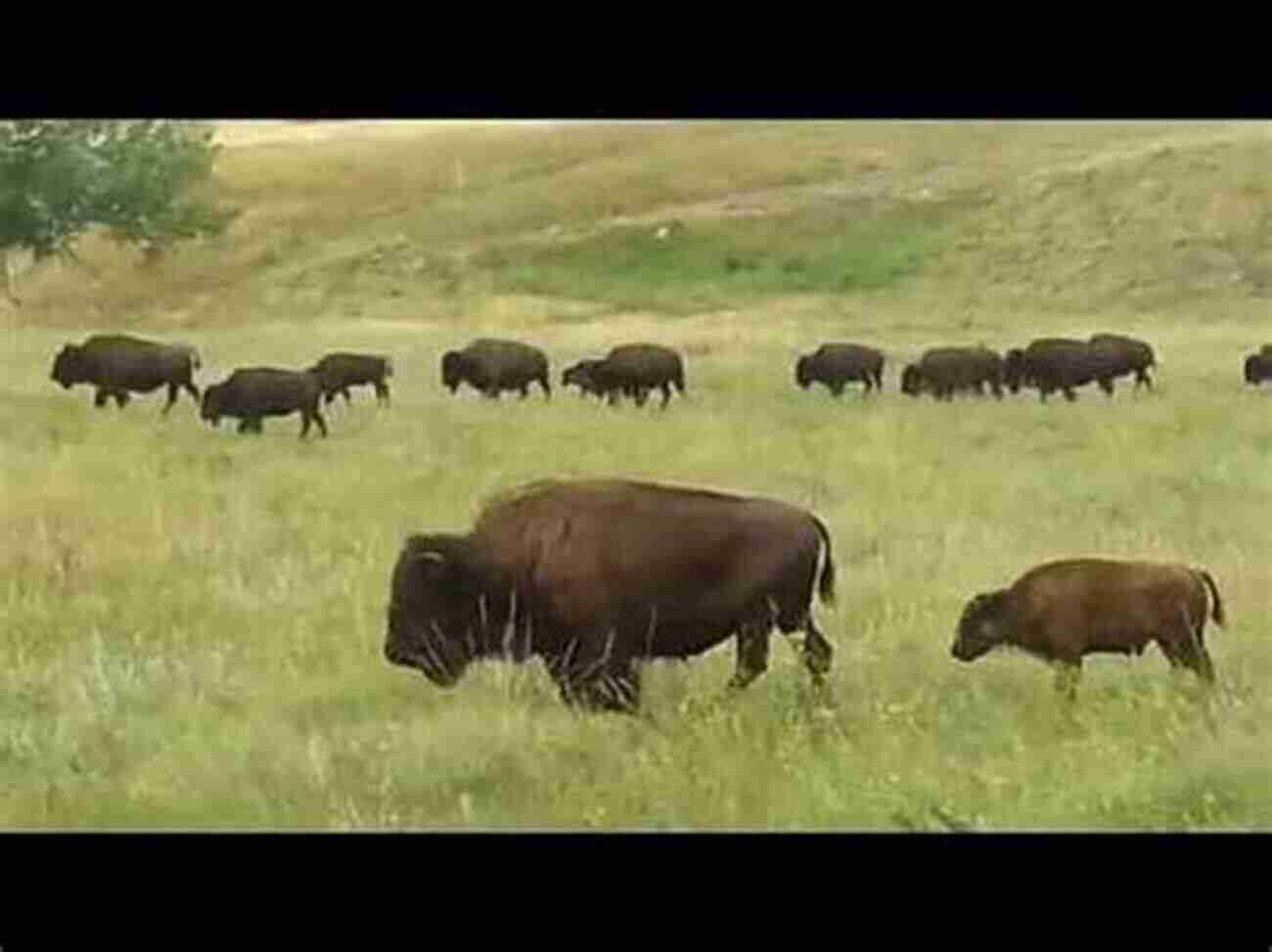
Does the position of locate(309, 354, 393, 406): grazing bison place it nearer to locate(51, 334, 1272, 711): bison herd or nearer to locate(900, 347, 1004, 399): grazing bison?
locate(51, 334, 1272, 711): bison herd

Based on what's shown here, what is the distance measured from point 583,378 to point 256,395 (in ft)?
1.19

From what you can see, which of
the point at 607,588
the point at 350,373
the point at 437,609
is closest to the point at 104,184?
the point at 350,373

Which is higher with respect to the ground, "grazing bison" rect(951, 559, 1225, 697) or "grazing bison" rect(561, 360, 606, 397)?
"grazing bison" rect(561, 360, 606, 397)

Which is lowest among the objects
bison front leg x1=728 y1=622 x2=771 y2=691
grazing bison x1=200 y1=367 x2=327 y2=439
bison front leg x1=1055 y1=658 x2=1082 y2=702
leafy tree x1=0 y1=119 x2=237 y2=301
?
bison front leg x1=1055 y1=658 x2=1082 y2=702

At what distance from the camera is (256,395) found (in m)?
2.87

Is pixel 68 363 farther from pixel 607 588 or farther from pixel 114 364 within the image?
pixel 607 588

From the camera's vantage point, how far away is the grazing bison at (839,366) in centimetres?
285

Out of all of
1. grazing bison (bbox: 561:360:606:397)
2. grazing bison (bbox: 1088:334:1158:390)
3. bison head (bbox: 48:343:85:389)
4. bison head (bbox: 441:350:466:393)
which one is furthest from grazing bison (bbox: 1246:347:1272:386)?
bison head (bbox: 48:343:85:389)

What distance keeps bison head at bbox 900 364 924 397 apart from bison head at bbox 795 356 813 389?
100 mm

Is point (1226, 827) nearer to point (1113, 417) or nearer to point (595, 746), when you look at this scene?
point (1113, 417)

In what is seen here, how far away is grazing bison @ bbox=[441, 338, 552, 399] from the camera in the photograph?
2846 millimetres

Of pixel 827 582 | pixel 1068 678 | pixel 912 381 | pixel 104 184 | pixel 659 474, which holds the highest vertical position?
pixel 104 184

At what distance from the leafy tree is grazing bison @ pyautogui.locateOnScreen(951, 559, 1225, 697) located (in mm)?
948
